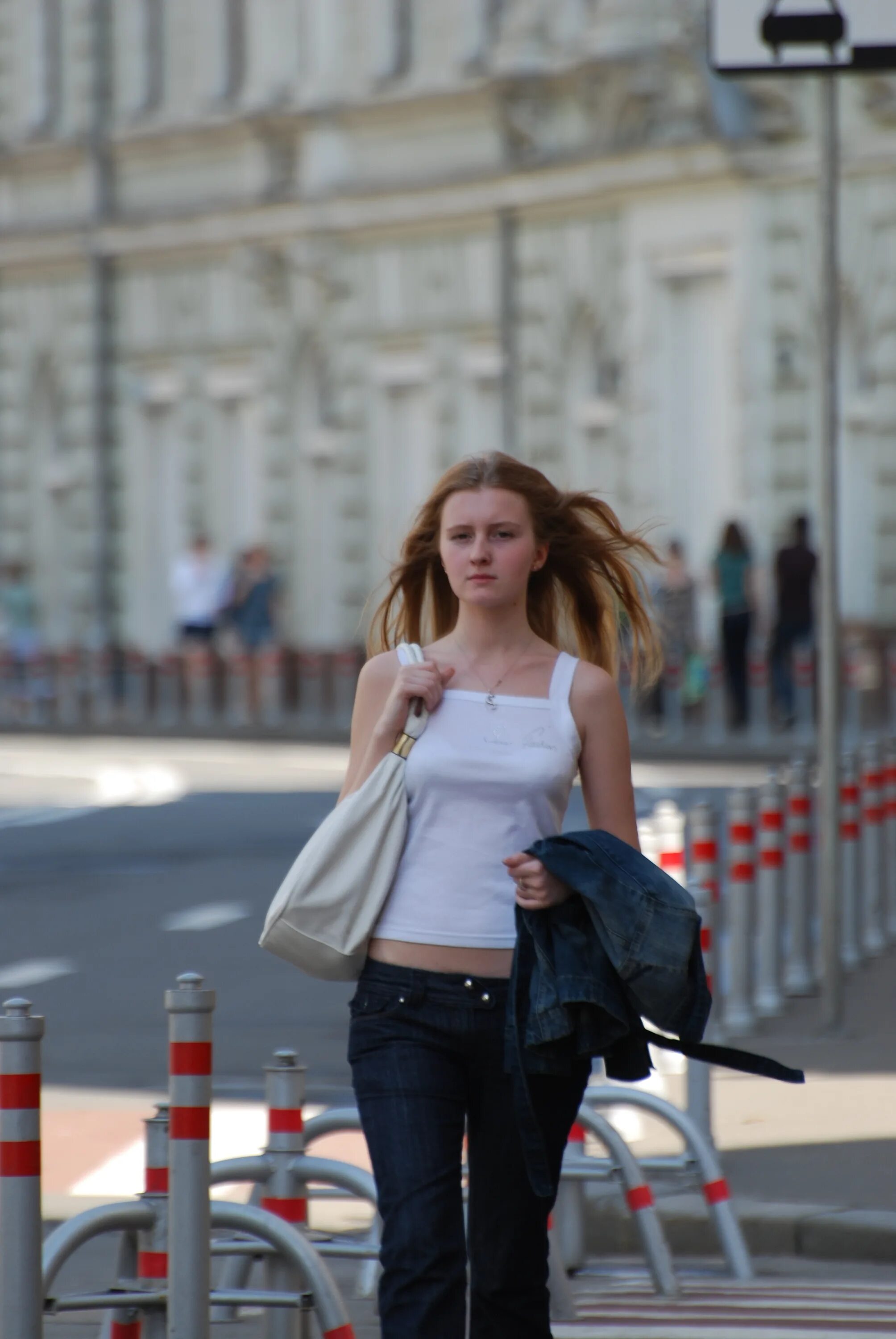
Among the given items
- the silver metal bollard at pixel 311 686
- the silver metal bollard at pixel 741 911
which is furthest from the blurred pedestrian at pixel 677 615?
the silver metal bollard at pixel 741 911

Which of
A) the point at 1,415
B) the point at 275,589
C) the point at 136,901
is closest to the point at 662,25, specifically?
the point at 275,589

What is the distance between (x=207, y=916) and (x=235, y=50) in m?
22.7

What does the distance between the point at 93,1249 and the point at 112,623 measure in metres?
30.5

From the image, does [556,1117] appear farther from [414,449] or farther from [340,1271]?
[414,449]

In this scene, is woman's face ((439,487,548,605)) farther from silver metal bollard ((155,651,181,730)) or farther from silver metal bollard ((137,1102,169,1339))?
silver metal bollard ((155,651,181,730))

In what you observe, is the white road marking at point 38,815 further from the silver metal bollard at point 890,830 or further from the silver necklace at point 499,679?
the silver necklace at point 499,679

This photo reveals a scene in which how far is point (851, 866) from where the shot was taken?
1173cm

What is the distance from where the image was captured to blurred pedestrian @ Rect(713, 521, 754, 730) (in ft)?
84.0

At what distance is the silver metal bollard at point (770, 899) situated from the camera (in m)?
10.6

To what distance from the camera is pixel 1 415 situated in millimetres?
37969

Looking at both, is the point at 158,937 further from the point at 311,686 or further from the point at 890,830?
the point at 311,686

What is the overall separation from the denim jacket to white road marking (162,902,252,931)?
9393mm

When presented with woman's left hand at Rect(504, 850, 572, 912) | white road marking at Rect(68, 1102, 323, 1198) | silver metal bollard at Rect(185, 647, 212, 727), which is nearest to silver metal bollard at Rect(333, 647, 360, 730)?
silver metal bollard at Rect(185, 647, 212, 727)

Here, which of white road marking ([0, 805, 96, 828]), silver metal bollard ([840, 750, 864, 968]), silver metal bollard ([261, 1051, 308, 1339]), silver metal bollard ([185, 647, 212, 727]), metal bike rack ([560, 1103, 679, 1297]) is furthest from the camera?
silver metal bollard ([185, 647, 212, 727])
